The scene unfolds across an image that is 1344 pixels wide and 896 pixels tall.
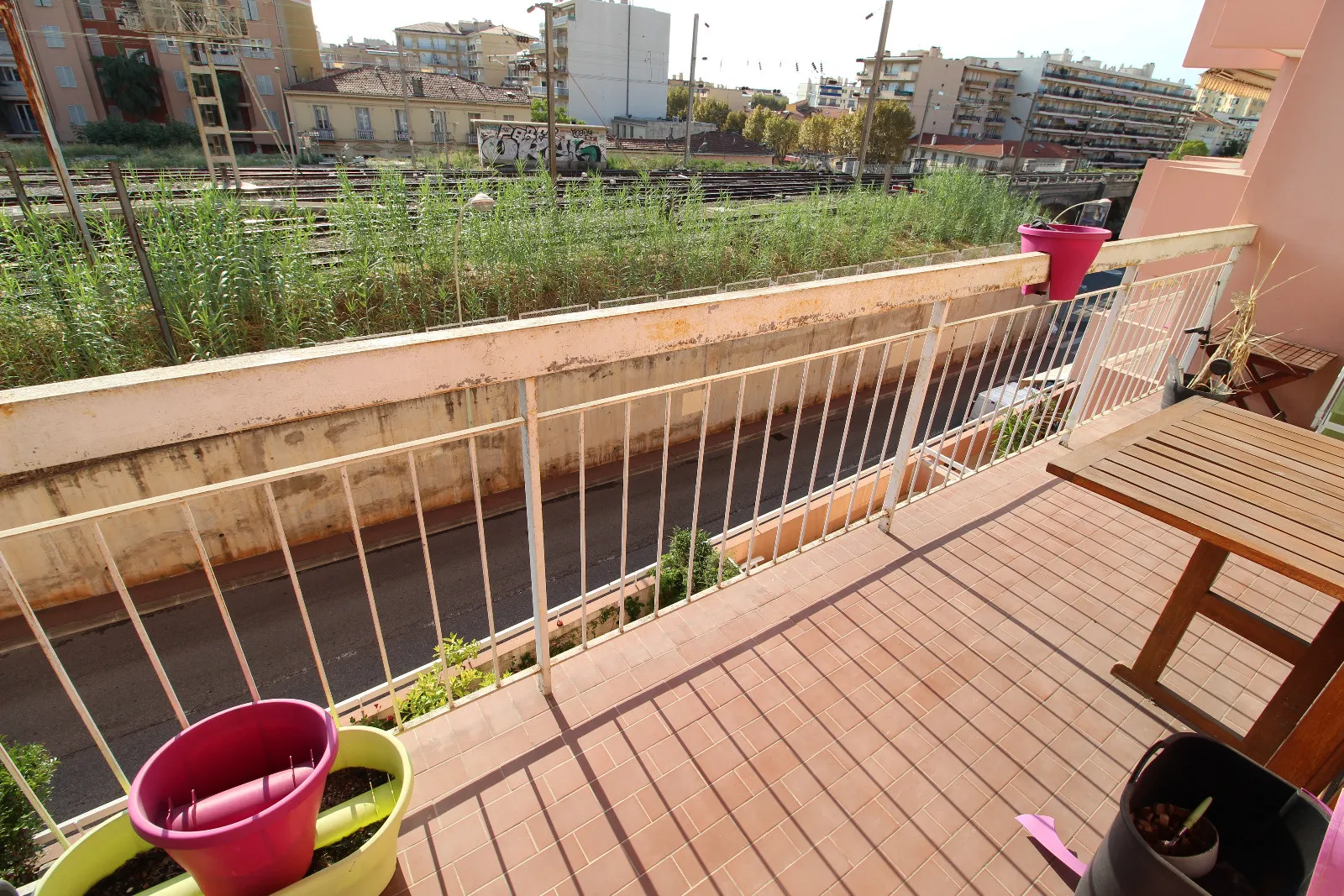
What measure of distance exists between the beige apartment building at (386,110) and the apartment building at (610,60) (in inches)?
519

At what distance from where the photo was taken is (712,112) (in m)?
49.9

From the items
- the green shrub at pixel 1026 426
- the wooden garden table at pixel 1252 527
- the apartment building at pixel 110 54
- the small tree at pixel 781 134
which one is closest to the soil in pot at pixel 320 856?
the wooden garden table at pixel 1252 527

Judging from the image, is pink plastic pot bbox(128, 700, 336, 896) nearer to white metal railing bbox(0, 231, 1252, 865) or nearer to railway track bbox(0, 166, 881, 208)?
white metal railing bbox(0, 231, 1252, 865)

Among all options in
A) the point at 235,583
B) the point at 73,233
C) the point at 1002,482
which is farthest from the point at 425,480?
the point at 1002,482

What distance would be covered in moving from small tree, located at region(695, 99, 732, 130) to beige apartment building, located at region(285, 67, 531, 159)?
22.8 metres

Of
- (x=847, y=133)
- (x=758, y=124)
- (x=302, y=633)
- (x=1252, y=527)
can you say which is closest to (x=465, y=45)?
(x=758, y=124)

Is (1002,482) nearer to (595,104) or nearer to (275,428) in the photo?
(275,428)

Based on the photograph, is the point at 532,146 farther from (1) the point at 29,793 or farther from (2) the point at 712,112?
(2) the point at 712,112

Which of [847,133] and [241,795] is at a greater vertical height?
[847,133]

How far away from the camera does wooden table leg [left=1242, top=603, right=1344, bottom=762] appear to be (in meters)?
1.85

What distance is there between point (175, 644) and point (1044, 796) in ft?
23.0

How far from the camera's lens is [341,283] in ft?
25.5

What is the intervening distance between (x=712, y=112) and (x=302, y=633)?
173 feet

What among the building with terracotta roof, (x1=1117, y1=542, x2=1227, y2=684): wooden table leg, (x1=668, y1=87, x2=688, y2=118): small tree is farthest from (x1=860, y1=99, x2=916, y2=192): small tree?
(x1=1117, y1=542, x2=1227, y2=684): wooden table leg
